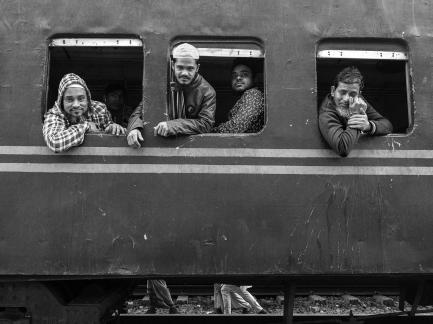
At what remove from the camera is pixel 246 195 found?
10.1 ft

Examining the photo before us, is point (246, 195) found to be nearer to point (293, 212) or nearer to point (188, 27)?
point (293, 212)

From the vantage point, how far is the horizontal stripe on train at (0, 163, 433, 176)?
3.04 m

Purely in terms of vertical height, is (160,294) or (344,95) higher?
(344,95)

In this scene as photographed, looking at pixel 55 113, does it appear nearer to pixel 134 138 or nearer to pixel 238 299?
pixel 134 138

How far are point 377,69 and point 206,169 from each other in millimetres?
2031

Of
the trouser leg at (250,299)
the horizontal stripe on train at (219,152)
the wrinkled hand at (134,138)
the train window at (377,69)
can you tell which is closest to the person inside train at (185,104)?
the wrinkled hand at (134,138)

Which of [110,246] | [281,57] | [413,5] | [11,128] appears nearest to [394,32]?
[413,5]

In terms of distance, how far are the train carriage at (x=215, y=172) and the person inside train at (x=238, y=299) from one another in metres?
2.86

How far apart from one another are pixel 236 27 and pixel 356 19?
0.88m

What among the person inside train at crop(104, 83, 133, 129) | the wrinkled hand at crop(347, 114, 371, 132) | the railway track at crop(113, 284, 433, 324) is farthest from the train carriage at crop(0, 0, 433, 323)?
the railway track at crop(113, 284, 433, 324)

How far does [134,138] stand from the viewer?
3.02 m

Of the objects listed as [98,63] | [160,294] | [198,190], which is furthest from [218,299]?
[98,63]

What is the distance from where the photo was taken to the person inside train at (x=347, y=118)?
304 cm

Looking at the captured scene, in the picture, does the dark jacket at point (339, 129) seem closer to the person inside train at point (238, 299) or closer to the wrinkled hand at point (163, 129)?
the wrinkled hand at point (163, 129)
